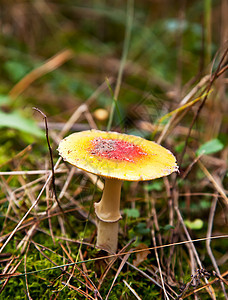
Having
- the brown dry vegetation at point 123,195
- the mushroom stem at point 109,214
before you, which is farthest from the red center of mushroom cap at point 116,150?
the brown dry vegetation at point 123,195

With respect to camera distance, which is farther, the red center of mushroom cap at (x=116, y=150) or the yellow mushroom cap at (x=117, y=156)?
the red center of mushroom cap at (x=116, y=150)

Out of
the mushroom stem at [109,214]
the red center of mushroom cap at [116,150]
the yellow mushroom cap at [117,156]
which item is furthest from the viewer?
the mushroom stem at [109,214]

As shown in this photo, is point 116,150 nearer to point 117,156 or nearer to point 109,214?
point 117,156

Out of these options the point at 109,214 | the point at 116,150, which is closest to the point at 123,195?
the point at 109,214

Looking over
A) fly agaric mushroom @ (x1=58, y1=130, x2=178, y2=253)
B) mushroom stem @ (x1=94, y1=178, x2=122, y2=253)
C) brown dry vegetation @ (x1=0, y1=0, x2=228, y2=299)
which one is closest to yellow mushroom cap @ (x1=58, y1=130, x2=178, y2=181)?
fly agaric mushroom @ (x1=58, y1=130, x2=178, y2=253)

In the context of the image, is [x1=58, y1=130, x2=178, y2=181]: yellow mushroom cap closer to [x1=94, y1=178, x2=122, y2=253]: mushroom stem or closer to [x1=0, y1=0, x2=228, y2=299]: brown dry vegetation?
[x1=94, y1=178, x2=122, y2=253]: mushroom stem

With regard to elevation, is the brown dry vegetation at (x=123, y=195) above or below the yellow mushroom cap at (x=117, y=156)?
below

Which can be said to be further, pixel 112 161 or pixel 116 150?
pixel 116 150

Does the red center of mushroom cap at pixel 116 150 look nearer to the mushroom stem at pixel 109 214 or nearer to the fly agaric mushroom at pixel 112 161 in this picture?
the fly agaric mushroom at pixel 112 161
